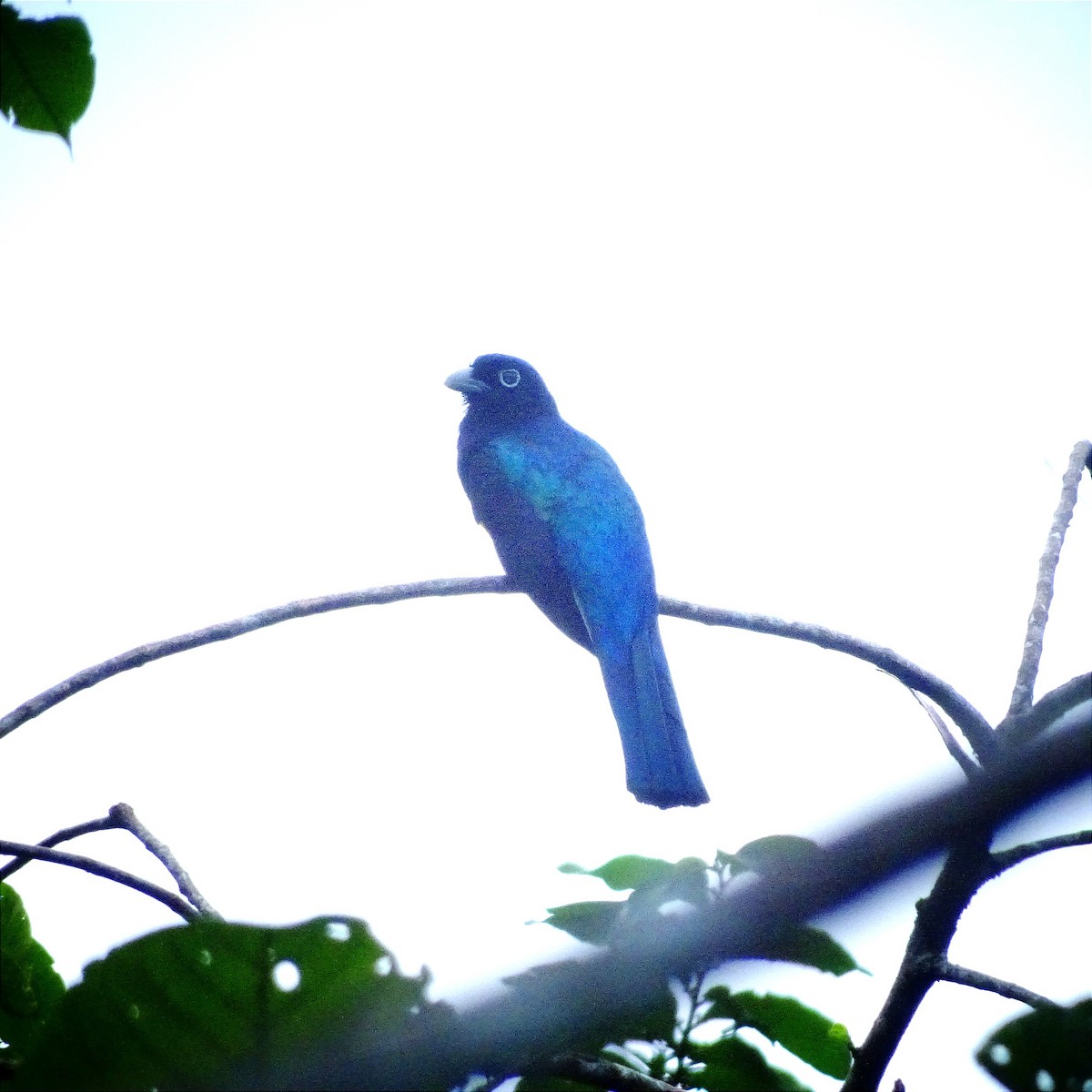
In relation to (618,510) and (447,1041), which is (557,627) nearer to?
(618,510)

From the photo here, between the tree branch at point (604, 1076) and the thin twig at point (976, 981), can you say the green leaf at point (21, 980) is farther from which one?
the thin twig at point (976, 981)

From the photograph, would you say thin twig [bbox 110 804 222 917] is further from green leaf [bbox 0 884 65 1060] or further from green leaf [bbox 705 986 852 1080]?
green leaf [bbox 705 986 852 1080]

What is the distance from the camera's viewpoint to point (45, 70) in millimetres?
1670

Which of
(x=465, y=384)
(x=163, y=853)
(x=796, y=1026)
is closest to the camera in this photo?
(x=796, y=1026)

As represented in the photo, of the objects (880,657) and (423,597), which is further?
(423,597)

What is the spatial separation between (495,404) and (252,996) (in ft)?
16.1

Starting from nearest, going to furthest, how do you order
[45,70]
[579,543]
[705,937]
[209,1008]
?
1. [705,937]
2. [209,1008]
3. [45,70]
4. [579,543]

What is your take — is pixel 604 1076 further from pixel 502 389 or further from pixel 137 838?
pixel 502 389

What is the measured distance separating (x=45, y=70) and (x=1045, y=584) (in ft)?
8.32

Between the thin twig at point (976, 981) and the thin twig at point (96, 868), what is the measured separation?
133 cm

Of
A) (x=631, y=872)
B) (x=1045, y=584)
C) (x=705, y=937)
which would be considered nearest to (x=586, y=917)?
(x=631, y=872)

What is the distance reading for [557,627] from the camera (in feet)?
14.9

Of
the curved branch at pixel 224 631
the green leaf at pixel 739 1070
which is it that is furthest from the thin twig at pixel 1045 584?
the curved branch at pixel 224 631

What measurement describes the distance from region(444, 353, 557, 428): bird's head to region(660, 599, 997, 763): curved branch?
107 inches
